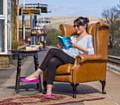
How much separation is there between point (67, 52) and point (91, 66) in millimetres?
573

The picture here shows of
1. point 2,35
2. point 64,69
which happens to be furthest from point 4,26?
point 64,69

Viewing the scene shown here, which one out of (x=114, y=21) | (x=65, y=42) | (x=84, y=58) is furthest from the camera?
(x=114, y=21)

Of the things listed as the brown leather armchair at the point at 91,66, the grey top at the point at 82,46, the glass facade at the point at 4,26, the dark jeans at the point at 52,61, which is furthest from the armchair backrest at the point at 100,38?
the glass facade at the point at 4,26

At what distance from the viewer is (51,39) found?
96.5 m

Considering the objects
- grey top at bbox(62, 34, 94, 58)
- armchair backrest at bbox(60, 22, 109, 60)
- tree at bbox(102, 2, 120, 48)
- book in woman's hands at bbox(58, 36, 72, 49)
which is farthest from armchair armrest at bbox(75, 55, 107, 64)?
tree at bbox(102, 2, 120, 48)

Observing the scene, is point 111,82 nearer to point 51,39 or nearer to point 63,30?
point 63,30

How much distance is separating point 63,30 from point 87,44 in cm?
128

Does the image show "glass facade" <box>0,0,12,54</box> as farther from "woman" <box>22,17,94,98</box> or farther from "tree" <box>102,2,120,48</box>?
"tree" <box>102,2,120,48</box>

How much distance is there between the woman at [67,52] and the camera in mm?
9820

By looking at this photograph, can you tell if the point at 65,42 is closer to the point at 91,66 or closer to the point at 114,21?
the point at 91,66

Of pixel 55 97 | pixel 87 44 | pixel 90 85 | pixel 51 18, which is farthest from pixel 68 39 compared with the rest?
pixel 51 18

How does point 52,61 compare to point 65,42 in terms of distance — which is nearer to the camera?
point 52,61

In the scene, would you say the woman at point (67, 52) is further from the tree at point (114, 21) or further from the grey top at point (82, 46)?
the tree at point (114, 21)

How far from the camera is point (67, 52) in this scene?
400 inches
